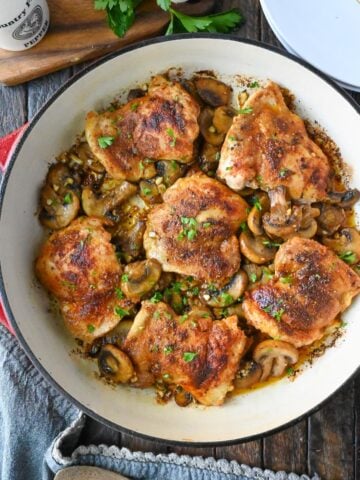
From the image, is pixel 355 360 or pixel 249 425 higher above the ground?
pixel 355 360

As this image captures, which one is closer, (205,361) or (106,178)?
(205,361)

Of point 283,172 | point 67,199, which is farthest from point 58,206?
point 283,172

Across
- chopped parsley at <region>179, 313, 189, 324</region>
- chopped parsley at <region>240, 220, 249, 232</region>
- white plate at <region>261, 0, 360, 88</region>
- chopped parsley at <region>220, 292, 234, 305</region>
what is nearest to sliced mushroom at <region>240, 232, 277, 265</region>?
chopped parsley at <region>240, 220, 249, 232</region>

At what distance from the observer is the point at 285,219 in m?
3.38

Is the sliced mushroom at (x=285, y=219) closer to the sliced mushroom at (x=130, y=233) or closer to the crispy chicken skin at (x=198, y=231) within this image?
the crispy chicken skin at (x=198, y=231)

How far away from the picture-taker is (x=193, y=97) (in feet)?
11.6

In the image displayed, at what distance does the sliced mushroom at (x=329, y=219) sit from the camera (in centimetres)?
349

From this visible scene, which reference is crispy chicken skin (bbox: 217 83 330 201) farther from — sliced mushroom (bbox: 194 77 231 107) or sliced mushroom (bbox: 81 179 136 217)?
sliced mushroom (bbox: 81 179 136 217)

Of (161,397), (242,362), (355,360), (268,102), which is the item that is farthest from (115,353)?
(268,102)

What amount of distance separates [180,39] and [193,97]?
325 millimetres

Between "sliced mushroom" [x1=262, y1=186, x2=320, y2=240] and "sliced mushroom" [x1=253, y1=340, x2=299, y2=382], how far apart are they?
562 millimetres

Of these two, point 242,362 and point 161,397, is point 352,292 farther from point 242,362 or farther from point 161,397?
point 161,397

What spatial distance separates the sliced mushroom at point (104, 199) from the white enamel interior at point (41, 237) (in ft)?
0.89

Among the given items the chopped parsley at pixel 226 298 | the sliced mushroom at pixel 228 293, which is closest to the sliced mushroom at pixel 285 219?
the sliced mushroom at pixel 228 293
